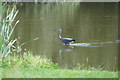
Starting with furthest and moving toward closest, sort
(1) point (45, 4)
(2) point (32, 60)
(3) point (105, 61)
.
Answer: (1) point (45, 4)
(3) point (105, 61)
(2) point (32, 60)

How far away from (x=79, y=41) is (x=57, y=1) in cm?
2283

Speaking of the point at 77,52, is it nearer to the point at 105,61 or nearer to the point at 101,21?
the point at 105,61

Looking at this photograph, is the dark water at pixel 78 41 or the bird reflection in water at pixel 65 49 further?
the bird reflection in water at pixel 65 49

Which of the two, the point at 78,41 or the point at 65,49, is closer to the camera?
the point at 65,49

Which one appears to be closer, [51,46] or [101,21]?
[51,46]

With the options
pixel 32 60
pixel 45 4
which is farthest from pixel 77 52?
pixel 45 4

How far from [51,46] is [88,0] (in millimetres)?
28465

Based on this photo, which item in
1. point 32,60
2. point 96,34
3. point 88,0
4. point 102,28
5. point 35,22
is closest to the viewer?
point 32,60

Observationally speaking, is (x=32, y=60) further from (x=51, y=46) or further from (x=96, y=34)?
(x=96, y=34)

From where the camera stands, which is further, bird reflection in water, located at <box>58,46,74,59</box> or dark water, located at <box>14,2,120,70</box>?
bird reflection in water, located at <box>58,46,74,59</box>

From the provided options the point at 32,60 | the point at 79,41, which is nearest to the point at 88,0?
the point at 79,41

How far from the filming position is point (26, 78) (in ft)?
19.5

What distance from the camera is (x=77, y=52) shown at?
14172mm

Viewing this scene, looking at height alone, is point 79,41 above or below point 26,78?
below
